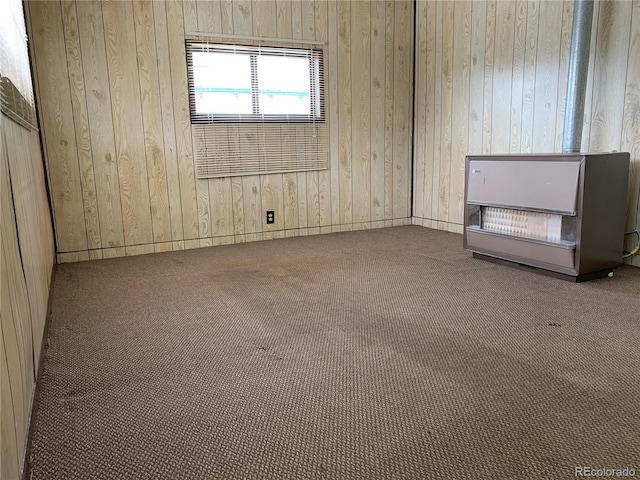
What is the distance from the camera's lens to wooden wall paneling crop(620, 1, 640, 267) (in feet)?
10.1

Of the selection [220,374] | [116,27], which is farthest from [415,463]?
[116,27]

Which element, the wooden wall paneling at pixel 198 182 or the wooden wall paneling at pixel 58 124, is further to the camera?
the wooden wall paneling at pixel 198 182

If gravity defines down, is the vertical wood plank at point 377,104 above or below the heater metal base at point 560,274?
above

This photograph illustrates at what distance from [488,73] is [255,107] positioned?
2030mm

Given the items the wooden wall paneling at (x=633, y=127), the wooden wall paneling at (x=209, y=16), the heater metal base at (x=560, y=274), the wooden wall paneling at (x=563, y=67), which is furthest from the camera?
the wooden wall paneling at (x=209, y=16)

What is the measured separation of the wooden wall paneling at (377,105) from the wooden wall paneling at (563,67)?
1.72 metres

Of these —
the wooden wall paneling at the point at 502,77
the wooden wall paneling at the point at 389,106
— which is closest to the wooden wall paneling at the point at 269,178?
the wooden wall paneling at the point at 389,106

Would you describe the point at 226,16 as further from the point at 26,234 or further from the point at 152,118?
the point at 26,234

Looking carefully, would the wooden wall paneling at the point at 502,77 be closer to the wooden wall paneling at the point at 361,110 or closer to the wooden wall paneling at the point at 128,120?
the wooden wall paneling at the point at 361,110

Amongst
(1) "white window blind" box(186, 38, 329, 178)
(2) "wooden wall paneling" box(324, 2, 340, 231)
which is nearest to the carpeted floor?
(1) "white window blind" box(186, 38, 329, 178)

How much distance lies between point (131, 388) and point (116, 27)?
3062 millimetres

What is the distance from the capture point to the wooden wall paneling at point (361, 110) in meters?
4.66

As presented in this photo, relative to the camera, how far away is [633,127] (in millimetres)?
3166

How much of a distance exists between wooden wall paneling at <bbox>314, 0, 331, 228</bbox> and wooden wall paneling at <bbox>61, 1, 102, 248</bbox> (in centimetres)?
198
